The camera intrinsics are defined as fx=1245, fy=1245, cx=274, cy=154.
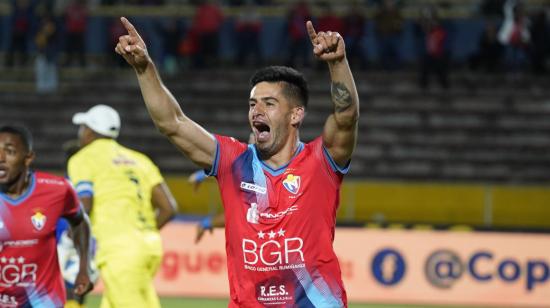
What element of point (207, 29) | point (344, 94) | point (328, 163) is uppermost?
point (207, 29)

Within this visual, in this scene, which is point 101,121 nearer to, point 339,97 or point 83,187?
point 83,187

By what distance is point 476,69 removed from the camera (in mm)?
25641

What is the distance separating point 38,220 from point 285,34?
17674 millimetres

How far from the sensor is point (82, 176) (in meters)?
10.3

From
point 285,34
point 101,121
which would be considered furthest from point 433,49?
point 101,121

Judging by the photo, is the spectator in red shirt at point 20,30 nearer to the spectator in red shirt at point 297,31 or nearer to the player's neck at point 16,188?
the spectator in red shirt at point 297,31

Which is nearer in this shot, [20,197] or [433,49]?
[20,197]

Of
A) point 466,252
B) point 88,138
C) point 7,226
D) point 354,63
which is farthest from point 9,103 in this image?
point 7,226

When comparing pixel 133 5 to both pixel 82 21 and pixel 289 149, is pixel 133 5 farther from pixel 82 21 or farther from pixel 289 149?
pixel 289 149

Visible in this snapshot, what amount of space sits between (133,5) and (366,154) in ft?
24.7

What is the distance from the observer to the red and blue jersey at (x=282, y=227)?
259 inches

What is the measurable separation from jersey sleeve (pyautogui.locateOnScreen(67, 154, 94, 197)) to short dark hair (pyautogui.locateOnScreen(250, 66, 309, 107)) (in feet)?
12.5

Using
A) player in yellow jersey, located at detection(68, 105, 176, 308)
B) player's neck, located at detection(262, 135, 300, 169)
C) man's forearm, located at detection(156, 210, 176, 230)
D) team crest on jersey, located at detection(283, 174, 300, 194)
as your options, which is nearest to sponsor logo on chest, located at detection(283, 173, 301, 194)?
team crest on jersey, located at detection(283, 174, 300, 194)

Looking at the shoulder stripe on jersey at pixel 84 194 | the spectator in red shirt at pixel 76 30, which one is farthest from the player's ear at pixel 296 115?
the spectator in red shirt at pixel 76 30
